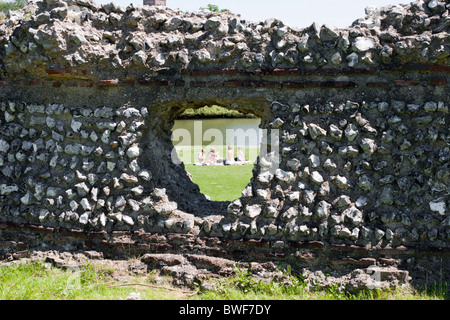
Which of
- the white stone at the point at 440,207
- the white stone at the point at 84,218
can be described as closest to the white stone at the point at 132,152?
the white stone at the point at 84,218

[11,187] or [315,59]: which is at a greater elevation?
[315,59]

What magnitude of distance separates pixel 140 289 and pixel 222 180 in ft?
21.4

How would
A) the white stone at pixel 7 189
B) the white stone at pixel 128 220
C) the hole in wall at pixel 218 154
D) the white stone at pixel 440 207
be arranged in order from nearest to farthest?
the white stone at pixel 440 207
the white stone at pixel 128 220
the white stone at pixel 7 189
the hole in wall at pixel 218 154

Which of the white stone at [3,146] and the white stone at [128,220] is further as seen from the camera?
the white stone at [3,146]

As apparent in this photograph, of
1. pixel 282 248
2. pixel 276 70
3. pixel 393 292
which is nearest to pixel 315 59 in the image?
pixel 276 70

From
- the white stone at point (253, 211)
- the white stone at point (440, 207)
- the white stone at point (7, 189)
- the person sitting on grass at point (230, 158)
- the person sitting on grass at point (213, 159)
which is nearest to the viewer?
the white stone at point (440, 207)

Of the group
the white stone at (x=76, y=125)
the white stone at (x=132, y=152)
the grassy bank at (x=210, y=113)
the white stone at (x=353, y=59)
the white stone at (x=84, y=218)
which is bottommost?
the white stone at (x=84, y=218)

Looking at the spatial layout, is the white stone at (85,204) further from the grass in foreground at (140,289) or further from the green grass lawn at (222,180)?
the green grass lawn at (222,180)

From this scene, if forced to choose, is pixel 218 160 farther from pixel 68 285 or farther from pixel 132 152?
pixel 68 285

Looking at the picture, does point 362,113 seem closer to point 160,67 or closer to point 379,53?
point 379,53

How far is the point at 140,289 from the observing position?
4766 mm

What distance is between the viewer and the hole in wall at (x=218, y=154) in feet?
32.3

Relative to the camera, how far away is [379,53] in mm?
4691
